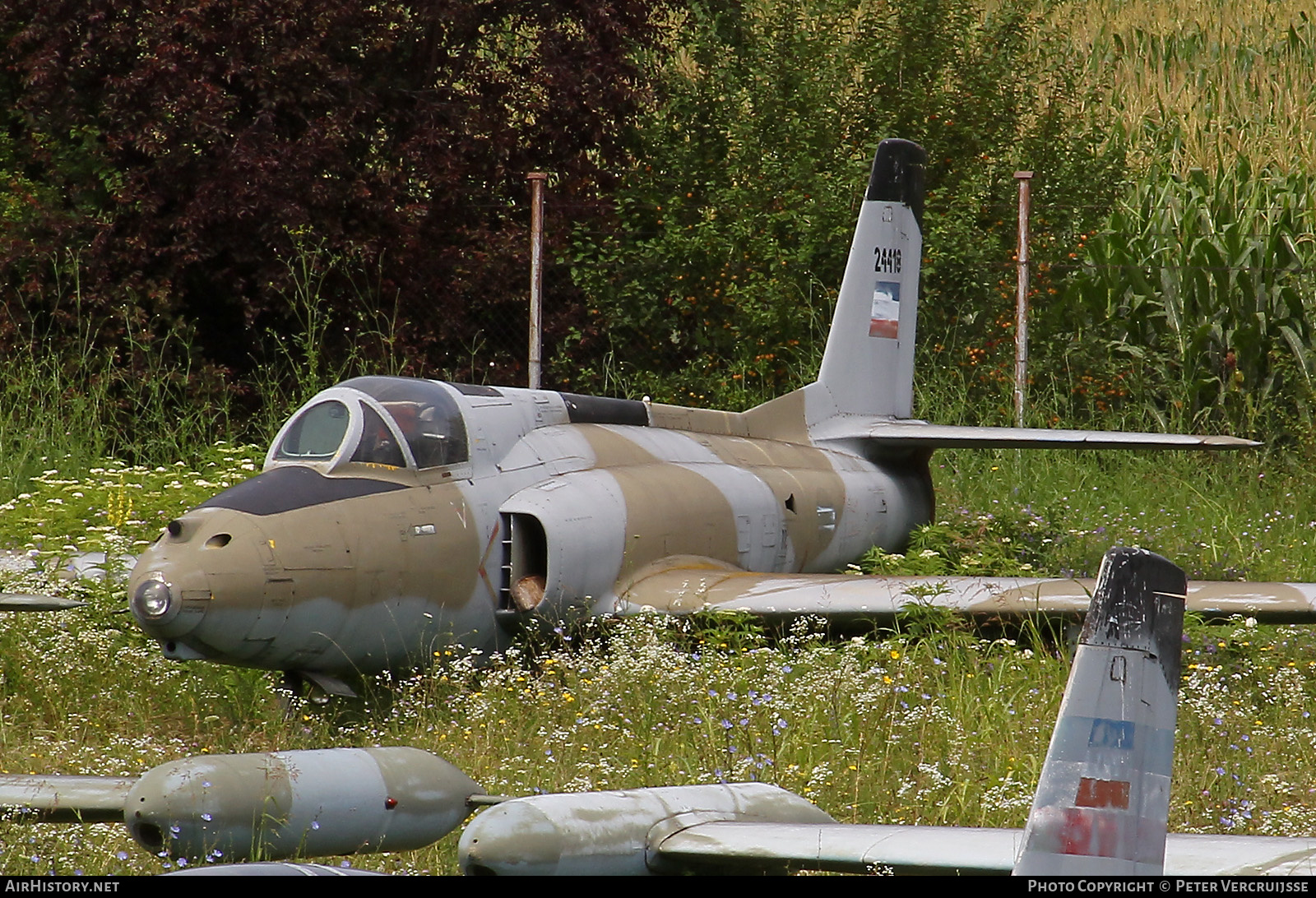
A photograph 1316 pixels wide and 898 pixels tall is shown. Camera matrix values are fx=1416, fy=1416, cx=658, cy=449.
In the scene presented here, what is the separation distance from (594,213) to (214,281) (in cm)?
369

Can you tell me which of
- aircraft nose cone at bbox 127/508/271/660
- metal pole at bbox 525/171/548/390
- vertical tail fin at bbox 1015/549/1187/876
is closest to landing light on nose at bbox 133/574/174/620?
aircraft nose cone at bbox 127/508/271/660

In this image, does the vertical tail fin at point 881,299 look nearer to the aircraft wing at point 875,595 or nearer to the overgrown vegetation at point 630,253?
the overgrown vegetation at point 630,253

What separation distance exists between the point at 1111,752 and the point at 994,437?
7191mm

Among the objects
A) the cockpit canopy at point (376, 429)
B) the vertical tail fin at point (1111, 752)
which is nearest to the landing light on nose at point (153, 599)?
the cockpit canopy at point (376, 429)

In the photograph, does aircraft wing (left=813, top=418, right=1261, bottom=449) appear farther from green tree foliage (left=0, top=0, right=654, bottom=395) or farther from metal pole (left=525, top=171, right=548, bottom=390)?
green tree foliage (left=0, top=0, right=654, bottom=395)

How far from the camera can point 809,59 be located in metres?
14.4

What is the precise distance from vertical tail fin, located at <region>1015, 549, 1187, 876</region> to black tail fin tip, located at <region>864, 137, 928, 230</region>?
868cm

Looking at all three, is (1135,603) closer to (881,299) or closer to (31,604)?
(31,604)

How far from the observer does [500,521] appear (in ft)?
24.1

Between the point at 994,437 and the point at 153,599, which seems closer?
the point at 153,599

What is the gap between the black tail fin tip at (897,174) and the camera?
11.1 m

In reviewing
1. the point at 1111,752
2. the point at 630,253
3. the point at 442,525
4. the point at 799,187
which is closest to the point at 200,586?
the point at 442,525

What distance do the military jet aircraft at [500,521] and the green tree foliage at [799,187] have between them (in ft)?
11.4
